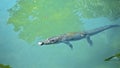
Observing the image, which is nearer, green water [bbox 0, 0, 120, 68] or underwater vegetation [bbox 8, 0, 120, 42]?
green water [bbox 0, 0, 120, 68]

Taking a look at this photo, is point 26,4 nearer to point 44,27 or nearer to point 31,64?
point 44,27

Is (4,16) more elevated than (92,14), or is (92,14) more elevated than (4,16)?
(4,16)

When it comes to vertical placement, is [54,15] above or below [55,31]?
above

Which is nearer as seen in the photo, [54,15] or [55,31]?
[55,31]

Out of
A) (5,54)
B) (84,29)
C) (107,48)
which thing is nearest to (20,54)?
(5,54)

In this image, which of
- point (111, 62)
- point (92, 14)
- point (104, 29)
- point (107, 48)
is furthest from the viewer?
point (92, 14)

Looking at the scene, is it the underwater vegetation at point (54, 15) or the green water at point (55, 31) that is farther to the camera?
the underwater vegetation at point (54, 15)
